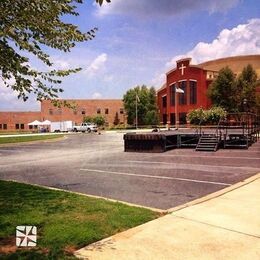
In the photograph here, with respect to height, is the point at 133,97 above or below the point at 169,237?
above

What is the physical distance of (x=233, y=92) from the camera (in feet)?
228

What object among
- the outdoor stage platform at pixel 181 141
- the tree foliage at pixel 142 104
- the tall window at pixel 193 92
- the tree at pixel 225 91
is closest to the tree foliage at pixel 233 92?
the tree at pixel 225 91

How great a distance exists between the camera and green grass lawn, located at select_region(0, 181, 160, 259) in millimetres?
6605

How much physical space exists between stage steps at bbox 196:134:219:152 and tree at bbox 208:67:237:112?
137ft

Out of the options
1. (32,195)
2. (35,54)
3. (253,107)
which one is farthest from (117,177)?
(253,107)

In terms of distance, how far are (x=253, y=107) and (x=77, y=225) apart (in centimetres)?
6383

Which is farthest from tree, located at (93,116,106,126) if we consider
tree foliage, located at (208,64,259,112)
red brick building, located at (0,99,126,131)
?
tree foliage, located at (208,64,259,112)

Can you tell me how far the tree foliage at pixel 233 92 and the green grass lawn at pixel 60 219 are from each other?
60.5m

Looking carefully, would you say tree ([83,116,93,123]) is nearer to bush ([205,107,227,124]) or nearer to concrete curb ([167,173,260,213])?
bush ([205,107,227,124])

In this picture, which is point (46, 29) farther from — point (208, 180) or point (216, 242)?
point (208, 180)

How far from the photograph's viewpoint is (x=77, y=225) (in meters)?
7.87

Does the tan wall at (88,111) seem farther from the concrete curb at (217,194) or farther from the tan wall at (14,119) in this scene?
the concrete curb at (217,194)

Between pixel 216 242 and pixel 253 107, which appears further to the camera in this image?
pixel 253 107

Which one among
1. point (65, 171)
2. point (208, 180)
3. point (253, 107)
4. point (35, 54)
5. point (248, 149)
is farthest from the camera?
point (253, 107)
